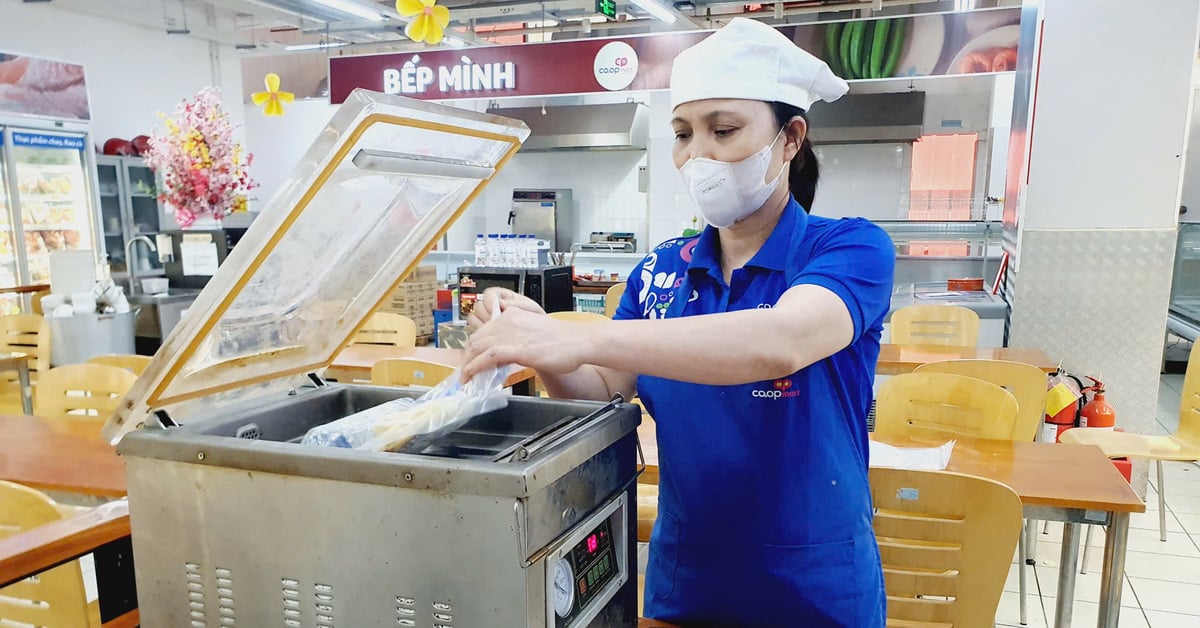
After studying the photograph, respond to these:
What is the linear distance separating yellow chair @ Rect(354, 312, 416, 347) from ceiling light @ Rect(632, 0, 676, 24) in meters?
4.08

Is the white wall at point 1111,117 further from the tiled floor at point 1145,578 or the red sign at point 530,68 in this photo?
the red sign at point 530,68

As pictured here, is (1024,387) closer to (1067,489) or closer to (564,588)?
(1067,489)

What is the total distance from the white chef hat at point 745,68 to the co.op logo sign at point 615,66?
6328mm

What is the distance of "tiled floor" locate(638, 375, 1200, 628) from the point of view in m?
2.98

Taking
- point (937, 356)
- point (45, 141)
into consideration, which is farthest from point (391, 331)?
point (45, 141)

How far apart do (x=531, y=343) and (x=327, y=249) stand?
34 cm

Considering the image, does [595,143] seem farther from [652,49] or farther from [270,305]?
[270,305]

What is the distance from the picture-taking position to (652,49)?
704 cm

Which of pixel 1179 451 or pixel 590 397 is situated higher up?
pixel 590 397

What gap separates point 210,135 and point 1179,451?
20.2ft

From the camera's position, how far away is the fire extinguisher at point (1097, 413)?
3689 millimetres

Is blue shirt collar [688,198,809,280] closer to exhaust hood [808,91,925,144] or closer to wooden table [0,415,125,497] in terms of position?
wooden table [0,415,125,497]

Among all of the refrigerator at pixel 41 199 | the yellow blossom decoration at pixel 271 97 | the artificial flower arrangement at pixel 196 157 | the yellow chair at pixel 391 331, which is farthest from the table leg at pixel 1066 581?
the refrigerator at pixel 41 199

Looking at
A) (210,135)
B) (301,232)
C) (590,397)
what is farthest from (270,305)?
(210,135)
